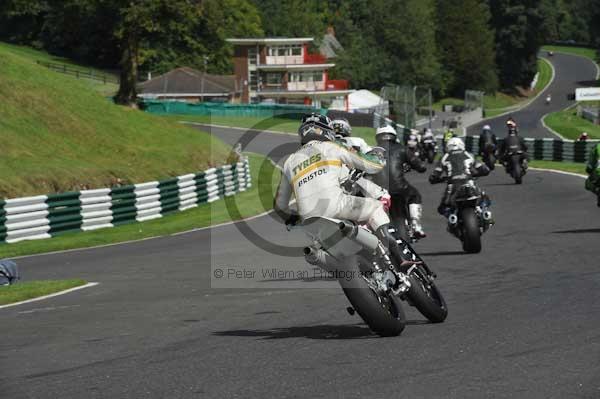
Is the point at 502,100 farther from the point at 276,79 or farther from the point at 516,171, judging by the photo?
the point at 516,171

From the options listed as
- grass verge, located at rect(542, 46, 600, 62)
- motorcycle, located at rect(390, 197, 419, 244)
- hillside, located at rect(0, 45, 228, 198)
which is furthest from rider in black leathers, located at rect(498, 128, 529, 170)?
grass verge, located at rect(542, 46, 600, 62)

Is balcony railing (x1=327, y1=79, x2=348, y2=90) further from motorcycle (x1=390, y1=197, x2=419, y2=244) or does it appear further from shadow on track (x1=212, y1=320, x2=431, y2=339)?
shadow on track (x1=212, y1=320, x2=431, y2=339)

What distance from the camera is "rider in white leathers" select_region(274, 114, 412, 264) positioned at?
8.77 meters

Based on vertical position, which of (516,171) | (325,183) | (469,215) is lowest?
(516,171)

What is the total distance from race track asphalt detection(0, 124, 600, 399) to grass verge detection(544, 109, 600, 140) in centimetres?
5723

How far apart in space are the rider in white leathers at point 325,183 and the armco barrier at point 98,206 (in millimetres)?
15174

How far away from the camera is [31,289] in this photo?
14.1 meters

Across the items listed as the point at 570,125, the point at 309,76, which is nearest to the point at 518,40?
the point at 309,76

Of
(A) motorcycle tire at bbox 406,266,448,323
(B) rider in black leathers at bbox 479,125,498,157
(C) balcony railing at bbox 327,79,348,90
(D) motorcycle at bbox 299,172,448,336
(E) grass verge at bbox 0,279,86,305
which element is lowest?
(C) balcony railing at bbox 327,79,348,90

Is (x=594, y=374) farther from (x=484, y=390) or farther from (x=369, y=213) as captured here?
(x=369, y=213)

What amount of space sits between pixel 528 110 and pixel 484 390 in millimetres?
112194

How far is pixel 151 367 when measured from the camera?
25.2 feet

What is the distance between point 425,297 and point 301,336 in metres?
1.07

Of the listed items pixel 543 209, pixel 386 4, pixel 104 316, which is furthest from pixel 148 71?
pixel 104 316
